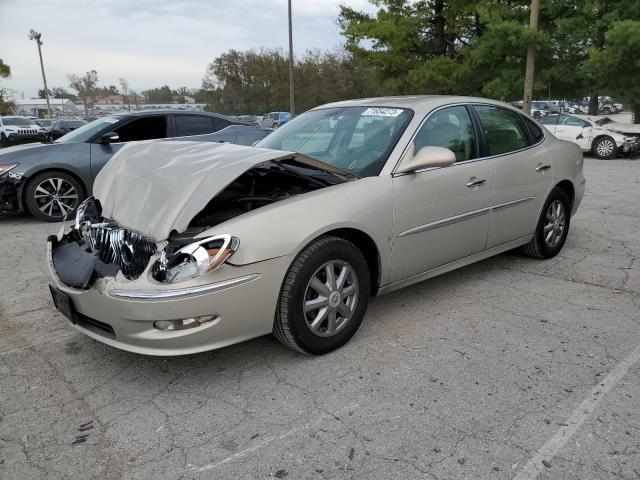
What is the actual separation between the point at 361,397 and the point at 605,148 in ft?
48.3

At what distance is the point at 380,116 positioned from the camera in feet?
12.8

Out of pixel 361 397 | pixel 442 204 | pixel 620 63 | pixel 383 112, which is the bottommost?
pixel 361 397

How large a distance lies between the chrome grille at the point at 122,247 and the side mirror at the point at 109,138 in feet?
13.9

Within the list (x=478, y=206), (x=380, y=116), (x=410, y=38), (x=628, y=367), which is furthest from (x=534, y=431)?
(x=410, y=38)

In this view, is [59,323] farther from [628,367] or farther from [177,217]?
[628,367]

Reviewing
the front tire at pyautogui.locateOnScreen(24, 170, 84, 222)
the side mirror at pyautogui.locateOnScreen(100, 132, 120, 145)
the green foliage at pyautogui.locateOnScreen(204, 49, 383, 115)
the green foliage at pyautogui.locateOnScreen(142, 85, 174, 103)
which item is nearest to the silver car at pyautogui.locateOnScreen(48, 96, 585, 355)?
the side mirror at pyautogui.locateOnScreen(100, 132, 120, 145)

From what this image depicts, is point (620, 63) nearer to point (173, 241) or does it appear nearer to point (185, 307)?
point (173, 241)

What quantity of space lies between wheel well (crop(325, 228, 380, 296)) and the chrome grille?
1.05 meters

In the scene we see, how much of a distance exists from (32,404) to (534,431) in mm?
2494

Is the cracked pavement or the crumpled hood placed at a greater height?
the crumpled hood

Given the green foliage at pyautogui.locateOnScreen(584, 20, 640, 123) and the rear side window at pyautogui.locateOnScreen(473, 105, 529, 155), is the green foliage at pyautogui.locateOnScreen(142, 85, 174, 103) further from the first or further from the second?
the rear side window at pyautogui.locateOnScreen(473, 105, 529, 155)

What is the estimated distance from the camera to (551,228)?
16.3 feet

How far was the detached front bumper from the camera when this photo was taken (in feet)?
8.54

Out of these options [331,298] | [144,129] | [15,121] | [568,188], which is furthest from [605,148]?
[15,121]
